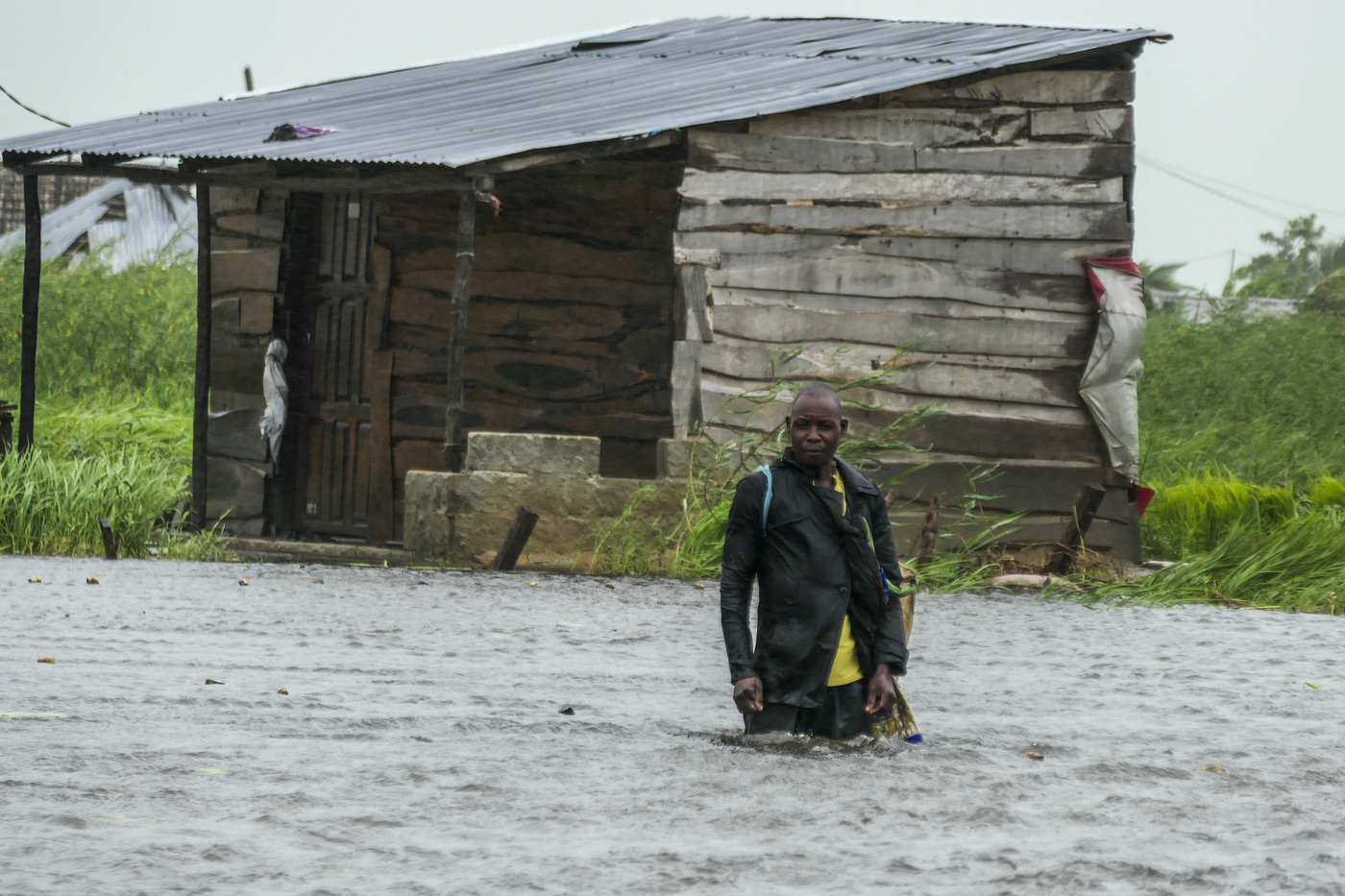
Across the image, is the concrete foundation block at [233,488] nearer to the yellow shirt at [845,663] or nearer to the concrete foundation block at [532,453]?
the concrete foundation block at [532,453]

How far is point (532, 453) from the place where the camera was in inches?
354

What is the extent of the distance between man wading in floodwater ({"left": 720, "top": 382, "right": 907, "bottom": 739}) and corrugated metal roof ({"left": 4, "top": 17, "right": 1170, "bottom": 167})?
4589 millimetres

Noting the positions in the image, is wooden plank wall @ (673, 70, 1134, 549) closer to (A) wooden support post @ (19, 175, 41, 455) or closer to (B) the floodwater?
(B) the floodwater

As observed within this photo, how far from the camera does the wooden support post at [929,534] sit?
932 cm

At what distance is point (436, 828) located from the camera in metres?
3.24

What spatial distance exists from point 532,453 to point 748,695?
16.9 ft

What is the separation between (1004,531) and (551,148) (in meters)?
4.10

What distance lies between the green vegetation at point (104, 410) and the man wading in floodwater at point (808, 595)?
6.22 meters

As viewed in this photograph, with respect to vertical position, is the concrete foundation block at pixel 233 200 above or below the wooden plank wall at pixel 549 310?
above

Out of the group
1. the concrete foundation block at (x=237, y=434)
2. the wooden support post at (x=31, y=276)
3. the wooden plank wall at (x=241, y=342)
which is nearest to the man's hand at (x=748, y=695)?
the wooden support post at (x=31, y=276)

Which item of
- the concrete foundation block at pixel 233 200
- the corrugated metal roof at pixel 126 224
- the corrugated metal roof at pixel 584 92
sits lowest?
the concrete foundation block at pixel 233 200

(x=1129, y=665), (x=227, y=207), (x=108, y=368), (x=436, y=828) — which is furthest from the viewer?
(x=108, y=368)

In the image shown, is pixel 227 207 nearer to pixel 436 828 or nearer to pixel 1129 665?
pixel 1129 665

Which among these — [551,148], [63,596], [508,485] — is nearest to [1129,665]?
[508,485]
